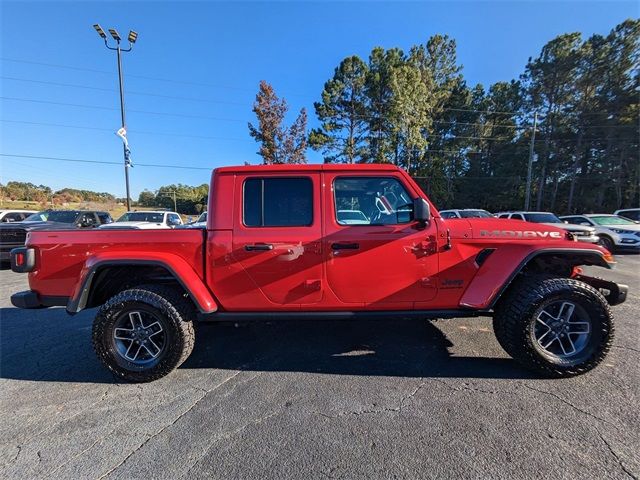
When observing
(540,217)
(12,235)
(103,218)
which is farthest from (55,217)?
(540,217)

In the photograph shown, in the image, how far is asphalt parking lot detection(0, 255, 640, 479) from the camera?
1.83 metres

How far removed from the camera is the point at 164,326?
2.80 metres

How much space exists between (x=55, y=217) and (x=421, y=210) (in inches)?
510

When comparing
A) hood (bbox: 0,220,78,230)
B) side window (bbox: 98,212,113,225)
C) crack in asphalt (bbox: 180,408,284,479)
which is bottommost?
crack in asphalt (bbox: 180,408,284,479)

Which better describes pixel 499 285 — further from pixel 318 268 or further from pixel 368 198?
pixel 318 268

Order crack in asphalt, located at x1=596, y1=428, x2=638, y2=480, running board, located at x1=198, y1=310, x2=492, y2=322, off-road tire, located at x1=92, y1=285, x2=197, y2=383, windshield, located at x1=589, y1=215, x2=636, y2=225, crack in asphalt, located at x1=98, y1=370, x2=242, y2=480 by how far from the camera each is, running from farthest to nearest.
Result: windshield, located at x1=589, y1=215, x2=636, y2=225 → running board, located at x1=198, y1=310, x2=492, y2=322 → off-road tire, located at x1=92, y1=285, x2=197, y2=383 → crack in asphalt, located at x1=98, y1=370, x2=242, y2=480 → crack in asphalt, located at x1=596, y1=428, x2=638, y2=480

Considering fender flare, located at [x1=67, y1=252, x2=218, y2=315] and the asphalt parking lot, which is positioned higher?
fender flare, located at [x1=67, y1=252, x2=218, y2=315]

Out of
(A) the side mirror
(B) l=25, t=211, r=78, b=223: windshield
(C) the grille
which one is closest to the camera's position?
(A) the side mirror

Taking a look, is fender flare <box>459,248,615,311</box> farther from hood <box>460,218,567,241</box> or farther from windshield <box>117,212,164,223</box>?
windshield <box>117,212,164,223</box>

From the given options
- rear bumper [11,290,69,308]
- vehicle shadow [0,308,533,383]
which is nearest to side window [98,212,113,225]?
vehicle shadow [0,308,533,383]

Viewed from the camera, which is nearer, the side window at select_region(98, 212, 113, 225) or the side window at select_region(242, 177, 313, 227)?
the side window at select_region(242, 177, 313, 227)

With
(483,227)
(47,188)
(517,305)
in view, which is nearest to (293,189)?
(483,227)

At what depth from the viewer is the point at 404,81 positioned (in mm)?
23484

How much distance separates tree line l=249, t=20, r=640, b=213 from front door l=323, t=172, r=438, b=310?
22145mm
